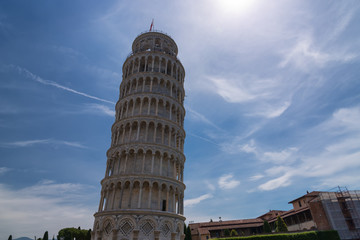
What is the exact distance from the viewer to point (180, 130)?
33.6m

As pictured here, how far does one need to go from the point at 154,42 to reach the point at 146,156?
2106 centimetres

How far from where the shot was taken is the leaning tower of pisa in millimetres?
24780

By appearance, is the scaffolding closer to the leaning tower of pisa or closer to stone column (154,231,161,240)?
the leaning tower of pisa

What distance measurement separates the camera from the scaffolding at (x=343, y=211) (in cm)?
3543

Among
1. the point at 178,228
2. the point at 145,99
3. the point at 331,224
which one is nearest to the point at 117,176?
the point at 178,228

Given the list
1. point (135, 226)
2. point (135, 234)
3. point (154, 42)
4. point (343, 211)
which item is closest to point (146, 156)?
point (135, 226)

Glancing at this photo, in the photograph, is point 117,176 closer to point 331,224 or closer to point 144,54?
point 144,54

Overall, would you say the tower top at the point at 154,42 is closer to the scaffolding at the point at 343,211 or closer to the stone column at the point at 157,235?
the stone column at the point at 157,235

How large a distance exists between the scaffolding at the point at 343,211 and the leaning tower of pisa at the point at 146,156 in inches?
1009

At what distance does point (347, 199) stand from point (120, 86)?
42884mm

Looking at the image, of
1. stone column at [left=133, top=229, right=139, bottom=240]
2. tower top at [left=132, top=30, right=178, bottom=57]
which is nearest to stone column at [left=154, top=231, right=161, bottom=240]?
stone column at [left=133, top=229, right=139, bottom=240]

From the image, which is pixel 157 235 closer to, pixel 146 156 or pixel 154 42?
pixel 146 156

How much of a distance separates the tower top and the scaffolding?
121 feet

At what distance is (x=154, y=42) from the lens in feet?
130
